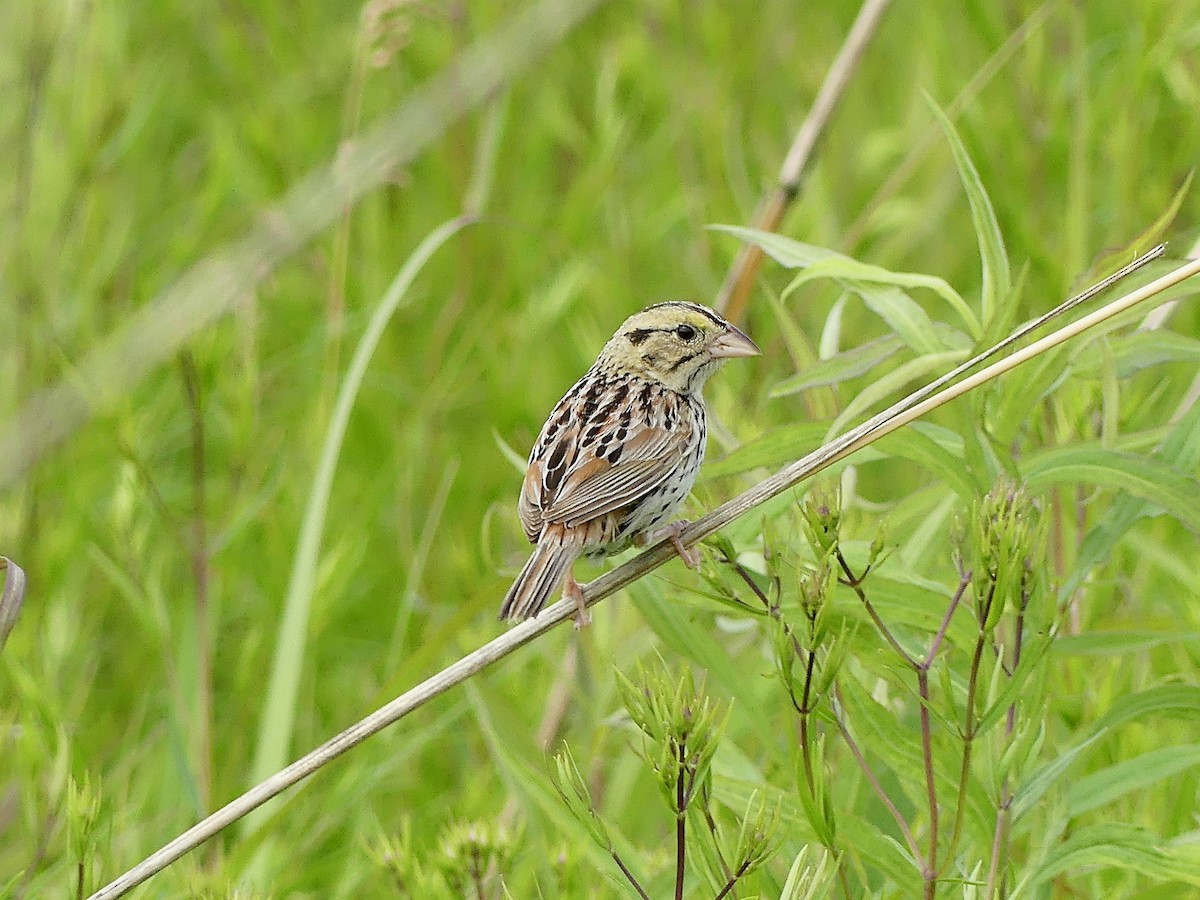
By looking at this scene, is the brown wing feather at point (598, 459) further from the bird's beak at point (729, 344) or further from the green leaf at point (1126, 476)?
the green leaf at point (1126, 476)

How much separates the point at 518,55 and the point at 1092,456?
246cm

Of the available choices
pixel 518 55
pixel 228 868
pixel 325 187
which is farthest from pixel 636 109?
A: pixel 228 868

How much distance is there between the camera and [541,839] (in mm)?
2768

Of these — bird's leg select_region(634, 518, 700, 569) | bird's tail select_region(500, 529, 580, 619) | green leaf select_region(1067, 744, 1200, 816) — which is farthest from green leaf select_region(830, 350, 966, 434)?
green leaf select_region(1067, 744, 1200, 816)

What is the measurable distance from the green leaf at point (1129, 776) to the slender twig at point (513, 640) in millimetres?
656

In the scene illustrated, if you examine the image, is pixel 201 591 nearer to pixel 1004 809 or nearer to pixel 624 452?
pixel 624 452

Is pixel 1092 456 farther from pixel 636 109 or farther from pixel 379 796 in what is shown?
pixel 636 109

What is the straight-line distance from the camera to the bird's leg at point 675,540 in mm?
2682

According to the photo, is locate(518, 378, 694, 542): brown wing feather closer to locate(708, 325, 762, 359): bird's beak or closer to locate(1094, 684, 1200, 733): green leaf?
locate(708, 325, 762, 359): bird's beak

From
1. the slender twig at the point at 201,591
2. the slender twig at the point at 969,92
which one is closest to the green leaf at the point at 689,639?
the slender twig at the point at 201,591

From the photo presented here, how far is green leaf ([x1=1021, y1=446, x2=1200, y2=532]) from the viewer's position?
8.09 feet

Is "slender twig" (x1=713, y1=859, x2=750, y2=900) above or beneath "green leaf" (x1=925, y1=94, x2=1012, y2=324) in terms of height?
beneath

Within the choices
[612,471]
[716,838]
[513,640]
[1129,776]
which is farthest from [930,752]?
[612,471]

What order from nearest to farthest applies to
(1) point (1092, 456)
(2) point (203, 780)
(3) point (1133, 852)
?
(3) point (1133, 852) → (1) point (1092, 456) → (2) point (203, 780)
